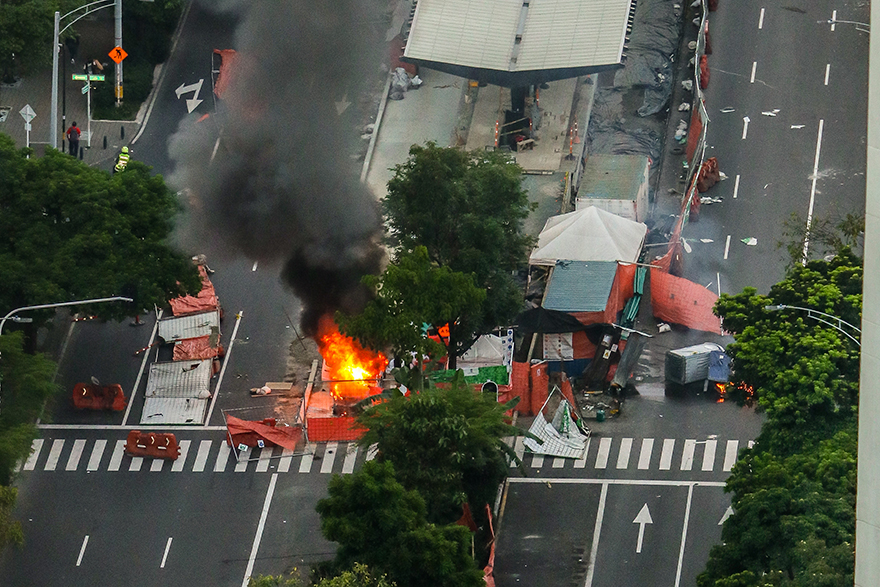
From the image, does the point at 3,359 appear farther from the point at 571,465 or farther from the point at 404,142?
the point at 404,142

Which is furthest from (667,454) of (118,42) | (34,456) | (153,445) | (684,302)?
(118,42)

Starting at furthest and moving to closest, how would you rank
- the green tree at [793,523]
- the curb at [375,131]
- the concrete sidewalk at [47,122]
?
1. the concrete sidewalk at [47,122]
2. the curb at [375,131]
3. the green tree at [793,523]

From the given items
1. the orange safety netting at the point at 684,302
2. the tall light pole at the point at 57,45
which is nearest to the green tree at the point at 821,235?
the orange safety netting at the point at 684,302

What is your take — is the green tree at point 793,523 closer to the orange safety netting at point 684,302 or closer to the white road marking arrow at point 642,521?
the white road marking arrow at point 642,521

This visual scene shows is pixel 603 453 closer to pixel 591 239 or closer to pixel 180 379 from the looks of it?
pixel 591 239

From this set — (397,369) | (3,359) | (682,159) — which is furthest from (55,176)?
(682,159)
